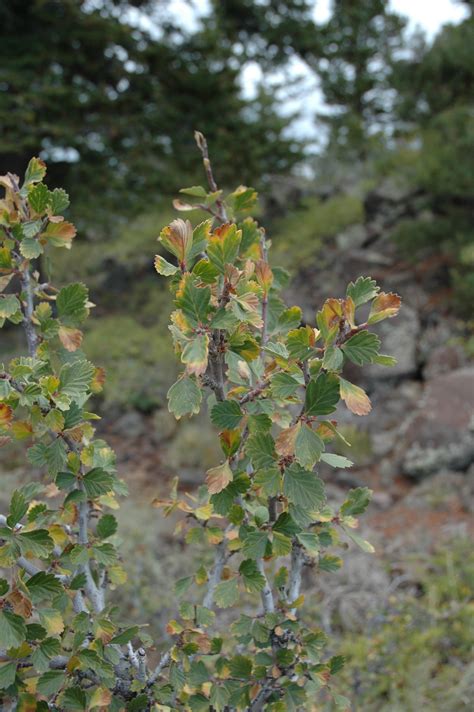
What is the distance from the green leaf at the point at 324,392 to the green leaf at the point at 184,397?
15cm

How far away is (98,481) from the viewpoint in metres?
0.99

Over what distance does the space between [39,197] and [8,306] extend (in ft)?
0.62

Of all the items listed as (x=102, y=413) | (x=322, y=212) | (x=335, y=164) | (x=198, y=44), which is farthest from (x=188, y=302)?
(x=335, y=164)

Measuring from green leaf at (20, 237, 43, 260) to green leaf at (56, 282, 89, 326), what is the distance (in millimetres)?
76

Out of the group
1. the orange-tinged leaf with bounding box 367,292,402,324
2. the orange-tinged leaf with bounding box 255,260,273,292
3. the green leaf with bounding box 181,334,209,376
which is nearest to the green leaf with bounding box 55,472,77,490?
the green leaf with bounding box 181,334,209,376

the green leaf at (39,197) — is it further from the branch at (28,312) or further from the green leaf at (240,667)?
the green leaf at (240,667)

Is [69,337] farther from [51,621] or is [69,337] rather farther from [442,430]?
[442,430]

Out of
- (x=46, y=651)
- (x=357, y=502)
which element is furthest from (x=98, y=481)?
(x=357, y=502)

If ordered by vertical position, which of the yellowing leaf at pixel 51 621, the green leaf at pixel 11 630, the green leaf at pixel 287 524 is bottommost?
the yellowing leaf at pixel 51 621

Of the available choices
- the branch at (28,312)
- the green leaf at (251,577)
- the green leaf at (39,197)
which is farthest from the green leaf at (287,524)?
the green leaf at (39,197)

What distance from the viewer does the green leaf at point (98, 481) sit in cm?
99

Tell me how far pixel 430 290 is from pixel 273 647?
5.63m

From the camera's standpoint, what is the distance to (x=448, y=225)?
5992mm

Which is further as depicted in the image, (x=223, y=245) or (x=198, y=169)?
(x=198, y=169)
